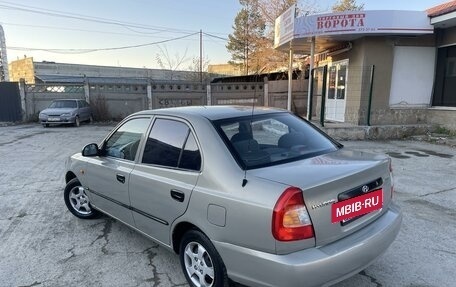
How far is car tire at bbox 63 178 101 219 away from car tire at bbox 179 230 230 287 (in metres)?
2.18

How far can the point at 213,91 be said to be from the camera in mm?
19625

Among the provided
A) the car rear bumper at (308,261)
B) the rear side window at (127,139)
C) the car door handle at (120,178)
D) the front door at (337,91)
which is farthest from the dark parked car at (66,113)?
the car rear bumper at (308,261)

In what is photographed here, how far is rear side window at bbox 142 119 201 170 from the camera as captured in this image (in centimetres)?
285

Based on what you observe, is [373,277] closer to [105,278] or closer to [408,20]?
[105,278]

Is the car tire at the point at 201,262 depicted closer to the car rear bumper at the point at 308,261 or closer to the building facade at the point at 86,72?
the car rear bumper at the point at 308,261

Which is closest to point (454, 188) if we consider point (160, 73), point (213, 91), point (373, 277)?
point (373, 277)

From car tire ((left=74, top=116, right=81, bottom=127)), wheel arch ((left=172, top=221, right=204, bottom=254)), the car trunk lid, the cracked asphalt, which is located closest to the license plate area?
the car trunk lid

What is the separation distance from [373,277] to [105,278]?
2457mm

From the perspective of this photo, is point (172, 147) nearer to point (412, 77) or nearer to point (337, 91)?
point (412, 77)

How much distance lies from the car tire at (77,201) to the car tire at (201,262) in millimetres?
2180

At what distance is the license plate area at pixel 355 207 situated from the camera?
2366 millimetres

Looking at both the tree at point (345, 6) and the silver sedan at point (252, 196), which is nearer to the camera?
the silver sedan at point (252, 196)

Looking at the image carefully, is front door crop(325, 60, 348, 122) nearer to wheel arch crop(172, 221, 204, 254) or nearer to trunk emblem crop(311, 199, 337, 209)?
wheel arch crop(172, 221, 204, 254)

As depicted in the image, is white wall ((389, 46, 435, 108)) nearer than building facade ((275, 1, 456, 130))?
No
